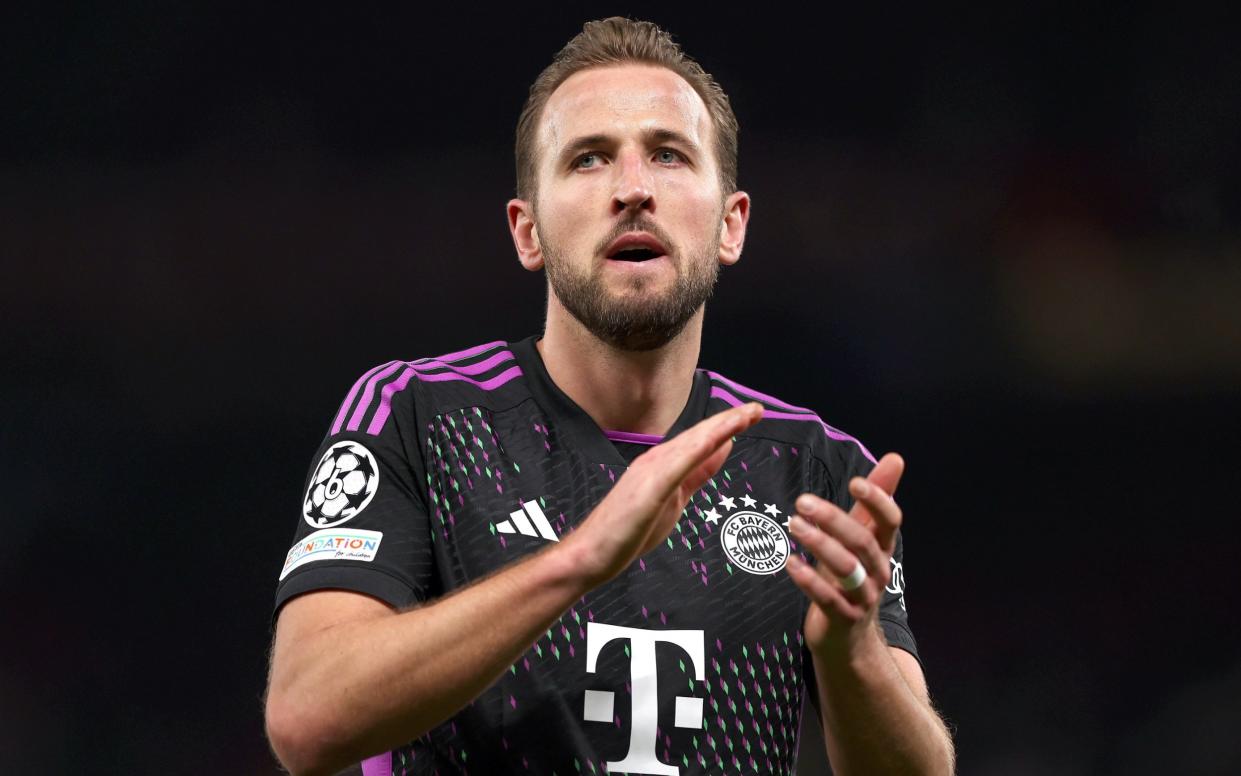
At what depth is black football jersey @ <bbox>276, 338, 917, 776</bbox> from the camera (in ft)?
6.93

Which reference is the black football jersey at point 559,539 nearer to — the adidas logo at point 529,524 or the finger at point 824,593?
the adidas logo at point 529,524

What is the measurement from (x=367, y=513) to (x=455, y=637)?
1.32ft

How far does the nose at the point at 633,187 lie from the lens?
2.32m

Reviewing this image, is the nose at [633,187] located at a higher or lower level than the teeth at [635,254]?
higher

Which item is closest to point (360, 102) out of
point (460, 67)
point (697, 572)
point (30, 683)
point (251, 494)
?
point (460, 67)

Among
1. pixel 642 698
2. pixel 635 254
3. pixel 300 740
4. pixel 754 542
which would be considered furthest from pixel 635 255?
pixel 300 740

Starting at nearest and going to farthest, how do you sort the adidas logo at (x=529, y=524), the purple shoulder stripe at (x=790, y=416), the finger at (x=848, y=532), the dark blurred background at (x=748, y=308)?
the finger at (x=848, y=532)
the adidas logo at (x=529, y=524)
the purple shoulder stripe at (x=790, y=416)
the dark blurred background at (x=748, y=308)

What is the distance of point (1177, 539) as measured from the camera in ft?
13.0

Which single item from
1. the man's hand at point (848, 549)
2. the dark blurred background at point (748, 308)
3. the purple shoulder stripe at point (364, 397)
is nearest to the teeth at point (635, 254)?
the purple shoulder stripe at point (364, 397)

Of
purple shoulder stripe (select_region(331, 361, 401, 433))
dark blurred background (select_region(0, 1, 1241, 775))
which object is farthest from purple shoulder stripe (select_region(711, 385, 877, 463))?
dark blurred background (select_region(0, 1, 1241, 775))

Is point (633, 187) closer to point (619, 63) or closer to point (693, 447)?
point (619, 63)

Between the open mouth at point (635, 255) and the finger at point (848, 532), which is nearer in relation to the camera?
the finger at point (848, 532)

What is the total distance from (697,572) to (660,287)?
0.48 metres

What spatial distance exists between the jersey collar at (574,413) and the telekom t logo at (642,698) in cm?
30
